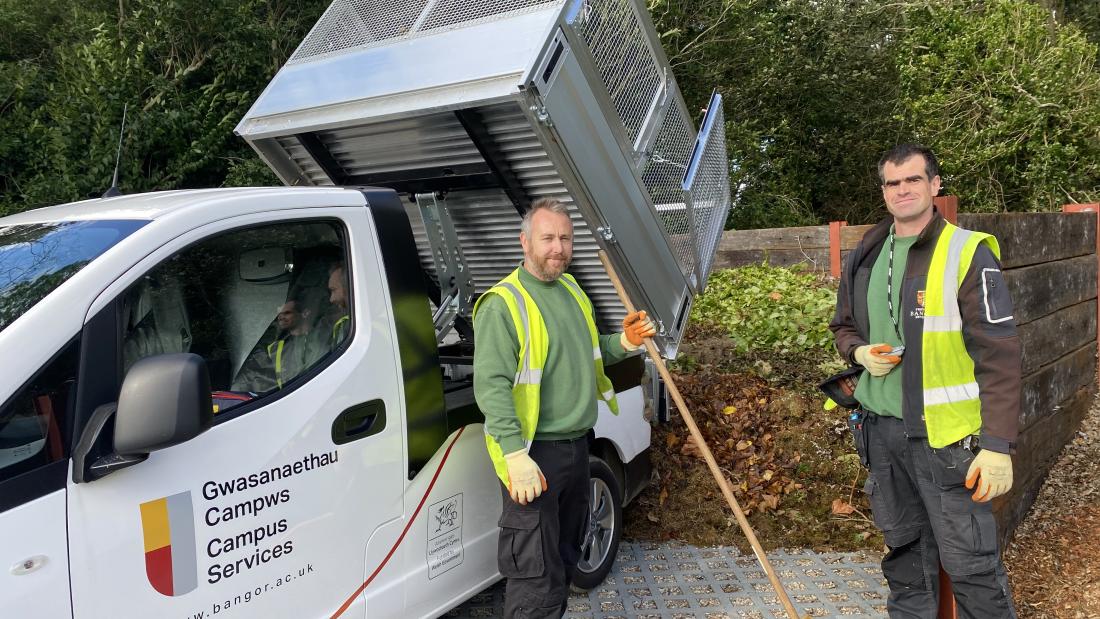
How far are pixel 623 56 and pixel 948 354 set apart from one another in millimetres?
1884

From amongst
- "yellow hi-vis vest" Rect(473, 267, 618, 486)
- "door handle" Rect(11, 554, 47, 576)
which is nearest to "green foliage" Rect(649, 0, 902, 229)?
"yellow hi-vis vest" Rect(473, 267, 618, 486)

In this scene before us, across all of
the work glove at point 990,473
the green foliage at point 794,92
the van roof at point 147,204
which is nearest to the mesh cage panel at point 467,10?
the van roof at point 147,204

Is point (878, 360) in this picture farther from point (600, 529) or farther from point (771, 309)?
point (771, 309)

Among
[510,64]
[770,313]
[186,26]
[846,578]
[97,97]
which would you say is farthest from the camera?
[186,26]

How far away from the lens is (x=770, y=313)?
650 centimetres

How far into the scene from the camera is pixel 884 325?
303 cm

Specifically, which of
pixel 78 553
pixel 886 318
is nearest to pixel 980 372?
pixel 886 318

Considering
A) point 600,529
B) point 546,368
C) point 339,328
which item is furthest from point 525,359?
point 600,529

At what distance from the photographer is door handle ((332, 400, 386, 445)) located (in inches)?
102

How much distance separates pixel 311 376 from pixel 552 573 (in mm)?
1231

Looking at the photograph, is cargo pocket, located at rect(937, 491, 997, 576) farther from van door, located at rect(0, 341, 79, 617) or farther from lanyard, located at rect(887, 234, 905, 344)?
van door, located at rect(0, 341, 79, 617)

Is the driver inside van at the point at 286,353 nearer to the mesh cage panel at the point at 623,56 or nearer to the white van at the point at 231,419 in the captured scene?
the white van at the point at 231,419

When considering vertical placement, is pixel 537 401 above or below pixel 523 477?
above

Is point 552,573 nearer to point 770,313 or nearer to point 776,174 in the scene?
point 770,313
